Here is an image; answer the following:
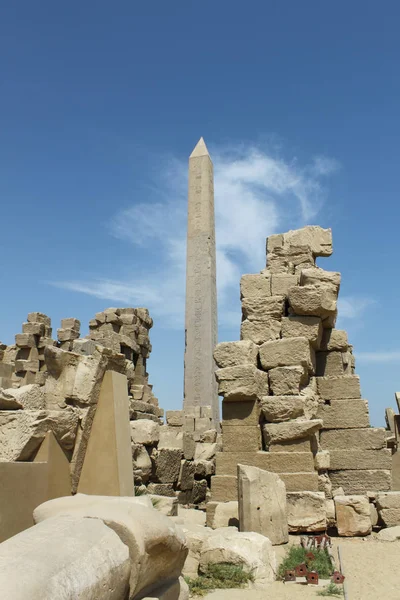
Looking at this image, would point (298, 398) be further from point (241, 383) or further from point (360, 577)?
point (360, 577)

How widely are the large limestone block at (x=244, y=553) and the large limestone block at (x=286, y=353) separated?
9.88ft

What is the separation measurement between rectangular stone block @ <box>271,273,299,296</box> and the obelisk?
18.3 ft

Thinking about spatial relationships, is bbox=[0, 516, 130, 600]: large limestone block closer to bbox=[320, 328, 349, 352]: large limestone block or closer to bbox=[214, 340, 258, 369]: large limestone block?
bbox=[214, 340, 258, 369]: large limestone block

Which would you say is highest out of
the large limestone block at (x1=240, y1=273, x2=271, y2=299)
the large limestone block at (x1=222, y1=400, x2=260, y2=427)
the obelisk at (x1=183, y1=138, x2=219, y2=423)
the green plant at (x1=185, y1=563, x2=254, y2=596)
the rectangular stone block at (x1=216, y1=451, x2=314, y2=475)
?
the obelisk at (x1=183, y1=138, x2=219, y2=423)

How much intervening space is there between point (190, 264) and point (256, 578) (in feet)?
34.1

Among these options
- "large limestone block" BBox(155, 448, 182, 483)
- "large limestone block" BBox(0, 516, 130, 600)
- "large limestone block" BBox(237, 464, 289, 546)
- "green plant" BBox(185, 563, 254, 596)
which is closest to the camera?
"large limestone block" BBox(0, 516, 130, 600)

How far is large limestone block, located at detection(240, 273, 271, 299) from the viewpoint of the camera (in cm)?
889

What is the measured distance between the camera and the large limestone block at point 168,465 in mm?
9062

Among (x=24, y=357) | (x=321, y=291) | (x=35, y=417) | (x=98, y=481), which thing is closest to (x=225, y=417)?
(x=321, y=291)

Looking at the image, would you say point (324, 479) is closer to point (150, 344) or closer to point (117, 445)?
point (117, 445)

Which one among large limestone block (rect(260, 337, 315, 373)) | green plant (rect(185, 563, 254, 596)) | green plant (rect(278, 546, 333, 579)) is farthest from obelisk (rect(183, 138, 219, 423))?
green plant (rect(185, 563, 254, 596))

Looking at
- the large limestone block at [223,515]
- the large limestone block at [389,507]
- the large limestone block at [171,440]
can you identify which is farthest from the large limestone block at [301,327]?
the large limestone block at [171,440]

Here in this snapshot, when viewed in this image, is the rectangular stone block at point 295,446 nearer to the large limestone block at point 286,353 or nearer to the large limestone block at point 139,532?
the large limestone block at point 286,353

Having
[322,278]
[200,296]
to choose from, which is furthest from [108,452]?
[200,296]
